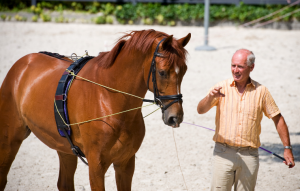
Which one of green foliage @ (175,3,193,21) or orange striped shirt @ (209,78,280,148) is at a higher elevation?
green foliage @ (175,3,193,21)

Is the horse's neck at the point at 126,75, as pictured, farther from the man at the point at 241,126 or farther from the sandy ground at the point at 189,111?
the man at the point at 241,126

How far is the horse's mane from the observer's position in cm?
259

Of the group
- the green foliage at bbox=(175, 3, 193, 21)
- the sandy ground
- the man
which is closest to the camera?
the man

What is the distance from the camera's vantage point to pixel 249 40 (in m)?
13.6

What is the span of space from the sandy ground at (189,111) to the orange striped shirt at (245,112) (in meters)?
1.28

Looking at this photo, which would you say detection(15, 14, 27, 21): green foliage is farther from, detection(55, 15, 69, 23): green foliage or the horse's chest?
the horse's chest

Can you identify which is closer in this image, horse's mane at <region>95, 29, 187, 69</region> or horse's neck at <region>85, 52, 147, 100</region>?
horse's mane at <region>95, 29, 187, 69</region>

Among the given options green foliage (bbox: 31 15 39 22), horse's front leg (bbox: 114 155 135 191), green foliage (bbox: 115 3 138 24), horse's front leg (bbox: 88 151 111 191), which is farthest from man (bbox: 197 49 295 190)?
green foliage (bbox: 31 15 39 22)

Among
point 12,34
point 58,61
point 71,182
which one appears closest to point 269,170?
point 71,182

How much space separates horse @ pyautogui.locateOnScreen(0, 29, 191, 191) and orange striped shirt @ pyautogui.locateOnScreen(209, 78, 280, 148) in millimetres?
554

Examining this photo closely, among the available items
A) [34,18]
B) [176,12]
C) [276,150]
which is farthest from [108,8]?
[276,150]

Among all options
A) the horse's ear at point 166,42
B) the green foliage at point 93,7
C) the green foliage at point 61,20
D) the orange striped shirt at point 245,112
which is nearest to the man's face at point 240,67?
the orange striped shirt at point 245,112

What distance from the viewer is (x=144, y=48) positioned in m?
2.71

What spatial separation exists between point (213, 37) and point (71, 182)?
1184 centimetres
